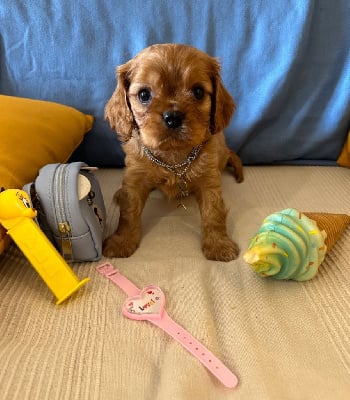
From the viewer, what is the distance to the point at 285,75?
1946mm

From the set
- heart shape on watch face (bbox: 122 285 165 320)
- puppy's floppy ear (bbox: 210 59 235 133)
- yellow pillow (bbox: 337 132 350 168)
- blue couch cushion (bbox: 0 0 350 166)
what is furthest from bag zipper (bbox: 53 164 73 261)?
yellow pillow (bbox: 337 132 350 168)

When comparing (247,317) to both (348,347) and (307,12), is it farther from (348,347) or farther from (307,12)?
(307,12)

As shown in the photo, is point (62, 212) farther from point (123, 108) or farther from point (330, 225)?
point (330, 225)

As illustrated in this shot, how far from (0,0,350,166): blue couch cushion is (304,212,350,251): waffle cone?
0.73 metres

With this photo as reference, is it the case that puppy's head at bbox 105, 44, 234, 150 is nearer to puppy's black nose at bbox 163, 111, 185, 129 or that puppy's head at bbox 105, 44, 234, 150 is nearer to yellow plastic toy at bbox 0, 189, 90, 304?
puppy's black nose at bbox 163, 111, 185, 129

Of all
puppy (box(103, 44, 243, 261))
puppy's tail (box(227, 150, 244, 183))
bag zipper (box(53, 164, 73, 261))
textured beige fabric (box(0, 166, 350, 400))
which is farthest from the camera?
puppy's tail (box(227, 150, 244, 183))

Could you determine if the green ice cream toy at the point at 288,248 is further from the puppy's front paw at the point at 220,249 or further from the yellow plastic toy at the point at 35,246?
the yellow plastic toy at the point at 35,246

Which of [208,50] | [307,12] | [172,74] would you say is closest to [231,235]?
[172,74]

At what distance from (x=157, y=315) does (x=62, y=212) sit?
0.44m

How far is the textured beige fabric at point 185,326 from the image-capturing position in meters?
0.95

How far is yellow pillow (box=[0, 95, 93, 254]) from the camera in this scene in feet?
4.82

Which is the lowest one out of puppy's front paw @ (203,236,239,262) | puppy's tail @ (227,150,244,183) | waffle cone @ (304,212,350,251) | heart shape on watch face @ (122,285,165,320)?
puppy's tail @ (227,150,244,183)

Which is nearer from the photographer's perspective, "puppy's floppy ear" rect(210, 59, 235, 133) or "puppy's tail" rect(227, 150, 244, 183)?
"puppy's floppy ear" rect(210, 59, 235, 133)

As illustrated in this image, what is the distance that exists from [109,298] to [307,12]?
4.80 feet
